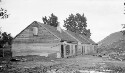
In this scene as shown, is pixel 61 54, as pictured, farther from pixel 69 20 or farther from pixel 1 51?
pixel 69 20

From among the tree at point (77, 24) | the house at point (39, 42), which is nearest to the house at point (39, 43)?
the house at point (39, 42)

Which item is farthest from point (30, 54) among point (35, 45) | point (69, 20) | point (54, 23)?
point (69, 20)

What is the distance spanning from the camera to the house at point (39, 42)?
3600 cm

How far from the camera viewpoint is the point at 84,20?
294 ft

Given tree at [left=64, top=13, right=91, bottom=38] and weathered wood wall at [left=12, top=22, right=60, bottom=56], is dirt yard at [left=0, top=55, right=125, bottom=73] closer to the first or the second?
weathered wood wall at [left=12, top=22, right=60, bottom=56]

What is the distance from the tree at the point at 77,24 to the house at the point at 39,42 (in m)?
47.7

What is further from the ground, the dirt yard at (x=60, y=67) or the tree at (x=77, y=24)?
the tree at (x=77, y=24)

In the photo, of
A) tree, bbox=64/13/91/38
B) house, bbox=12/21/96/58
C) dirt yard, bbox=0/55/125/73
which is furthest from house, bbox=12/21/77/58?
tree, bbox=64/13/91/38

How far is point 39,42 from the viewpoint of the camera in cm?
3738

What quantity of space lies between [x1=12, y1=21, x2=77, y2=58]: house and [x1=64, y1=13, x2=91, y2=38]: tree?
47738 mm

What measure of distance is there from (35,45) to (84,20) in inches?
2157

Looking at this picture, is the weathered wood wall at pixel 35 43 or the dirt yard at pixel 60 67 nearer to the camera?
the dirt yard at pixel 60 67

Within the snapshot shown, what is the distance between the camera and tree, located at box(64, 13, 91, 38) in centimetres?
8675

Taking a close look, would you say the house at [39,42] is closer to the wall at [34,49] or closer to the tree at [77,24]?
the wall at [34,49]
